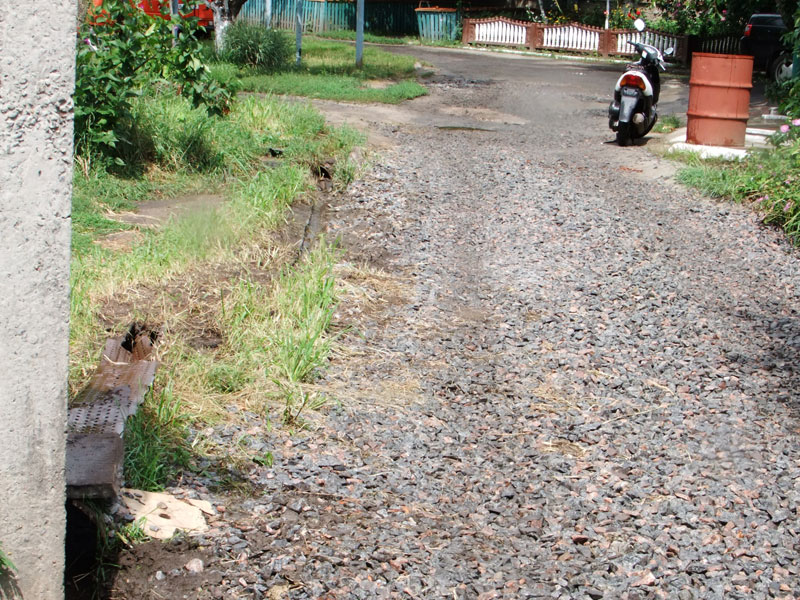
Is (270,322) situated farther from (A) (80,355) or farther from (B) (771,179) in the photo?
(B) (771,179)

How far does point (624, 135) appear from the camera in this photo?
1202cm

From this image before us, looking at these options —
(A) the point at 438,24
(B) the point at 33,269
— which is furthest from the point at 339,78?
(A) the point at 438,24

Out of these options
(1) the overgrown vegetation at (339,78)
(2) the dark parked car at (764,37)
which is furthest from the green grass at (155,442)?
(2) the dark parked car at (764,37)

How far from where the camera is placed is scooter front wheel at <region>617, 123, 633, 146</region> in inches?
468

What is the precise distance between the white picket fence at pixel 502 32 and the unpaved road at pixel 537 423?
21461 mm

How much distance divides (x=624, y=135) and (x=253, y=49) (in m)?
8.44

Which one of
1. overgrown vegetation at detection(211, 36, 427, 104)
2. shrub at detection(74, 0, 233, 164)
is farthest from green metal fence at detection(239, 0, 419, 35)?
shrub at detection(74, 0, 233, 164)

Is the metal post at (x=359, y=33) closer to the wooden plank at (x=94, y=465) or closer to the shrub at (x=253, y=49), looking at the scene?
the shrub at (x=253, y=49)

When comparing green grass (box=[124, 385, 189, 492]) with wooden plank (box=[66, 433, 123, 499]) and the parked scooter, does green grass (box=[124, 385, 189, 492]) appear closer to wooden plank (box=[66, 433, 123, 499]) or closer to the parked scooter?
wooden plank (box=[66, 433, 123, 499])

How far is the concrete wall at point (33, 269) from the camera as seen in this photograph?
230cm

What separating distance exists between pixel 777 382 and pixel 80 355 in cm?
360

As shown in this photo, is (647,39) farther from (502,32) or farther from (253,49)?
(253,49)

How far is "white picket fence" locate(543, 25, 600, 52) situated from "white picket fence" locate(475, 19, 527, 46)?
2.75ft

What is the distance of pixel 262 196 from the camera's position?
25.2 feet
